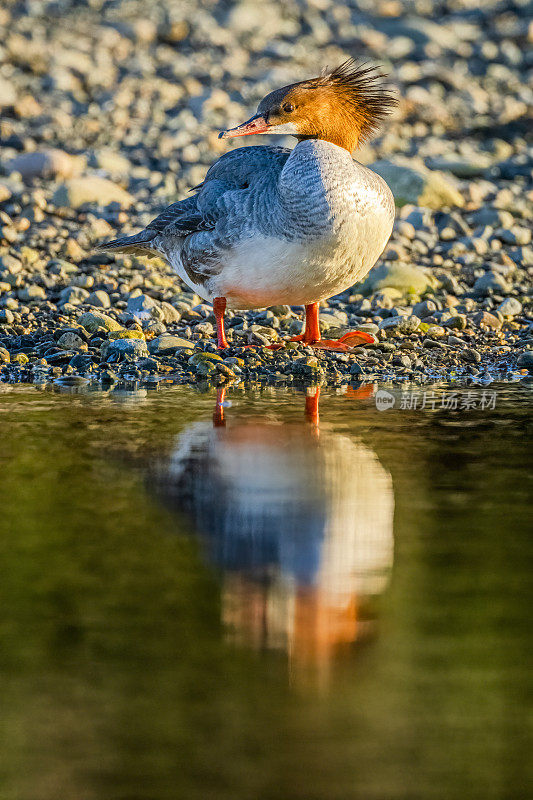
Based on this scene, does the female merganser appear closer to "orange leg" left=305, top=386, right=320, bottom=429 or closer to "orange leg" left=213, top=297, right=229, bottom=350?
"orange leg" left=213, top=297, right=229, bottom=350

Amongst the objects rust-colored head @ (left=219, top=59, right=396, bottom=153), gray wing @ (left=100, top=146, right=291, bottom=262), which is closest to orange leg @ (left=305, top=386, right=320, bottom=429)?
gray wing @ (left=100, top=146, right=291, bottom=262)

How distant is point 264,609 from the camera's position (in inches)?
137

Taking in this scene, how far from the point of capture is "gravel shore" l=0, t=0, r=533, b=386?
7516 millimetres

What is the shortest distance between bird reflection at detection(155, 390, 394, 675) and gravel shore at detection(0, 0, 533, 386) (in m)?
1.75

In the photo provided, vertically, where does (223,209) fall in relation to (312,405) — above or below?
above

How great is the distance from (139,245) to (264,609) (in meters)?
5.17

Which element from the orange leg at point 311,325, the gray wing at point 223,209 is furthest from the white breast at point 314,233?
the orange leg at point 311,325

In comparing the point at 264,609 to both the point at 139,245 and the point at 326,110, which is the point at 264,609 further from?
the point at 139,245

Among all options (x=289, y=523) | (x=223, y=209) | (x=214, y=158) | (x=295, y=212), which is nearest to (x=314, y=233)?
(x=295, y=212)

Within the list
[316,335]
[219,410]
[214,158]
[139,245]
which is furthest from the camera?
[214,158]

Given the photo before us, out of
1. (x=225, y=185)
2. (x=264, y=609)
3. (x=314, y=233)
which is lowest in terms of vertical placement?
(x=264, y=609)

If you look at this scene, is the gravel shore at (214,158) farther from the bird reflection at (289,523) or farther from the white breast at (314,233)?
the bird reflection at (289,523)

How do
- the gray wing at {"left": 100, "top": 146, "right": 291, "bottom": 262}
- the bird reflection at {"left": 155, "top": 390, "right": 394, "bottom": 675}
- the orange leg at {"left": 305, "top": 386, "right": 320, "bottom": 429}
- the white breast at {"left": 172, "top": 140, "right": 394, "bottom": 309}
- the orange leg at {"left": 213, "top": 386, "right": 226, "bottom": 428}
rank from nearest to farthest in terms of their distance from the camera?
the bird reflection at {"left": 155, "top": 390, "right": 394, "bottom": 675} → the orange leg at {"left": 213, "top": 386, "right": 226, "bottom": 428} → the orange leg at {"left": 305, "top": 386, "right": 320, "bottom": 429} → the white breast at {"left": 172, "top": 140, "right": 394, "bottom": 309} → the gray wing at {"left": 100, "top": 146, "right": 291, "bottom": 262}

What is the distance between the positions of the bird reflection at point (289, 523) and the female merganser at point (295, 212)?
132cm
